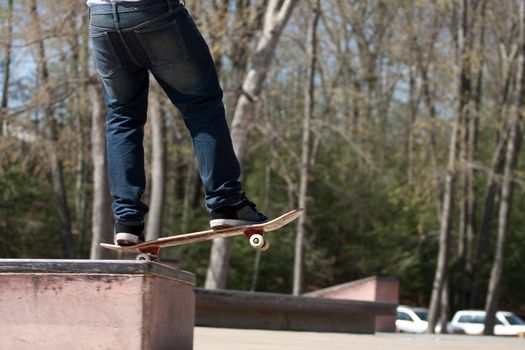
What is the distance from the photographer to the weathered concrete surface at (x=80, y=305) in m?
3.91

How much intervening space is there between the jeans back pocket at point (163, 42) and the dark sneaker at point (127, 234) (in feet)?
2.99

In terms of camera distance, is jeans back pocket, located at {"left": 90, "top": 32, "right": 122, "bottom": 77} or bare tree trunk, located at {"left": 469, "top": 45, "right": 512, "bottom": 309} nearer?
jeans back pocket, located at {"left": 90, "top": 32, "right": 122, "bottom": 77}

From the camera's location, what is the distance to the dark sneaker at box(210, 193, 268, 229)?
211 inches

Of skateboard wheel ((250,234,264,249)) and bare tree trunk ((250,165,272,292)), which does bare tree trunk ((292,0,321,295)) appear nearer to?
bare tree trunk ((250,165,272,292))

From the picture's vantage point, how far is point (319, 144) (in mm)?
39844

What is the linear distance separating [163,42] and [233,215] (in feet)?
3.43

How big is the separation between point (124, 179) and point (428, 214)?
37264 millimetres

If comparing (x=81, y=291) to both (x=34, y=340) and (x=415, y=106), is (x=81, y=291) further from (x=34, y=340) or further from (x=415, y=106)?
(x=415, y=106)

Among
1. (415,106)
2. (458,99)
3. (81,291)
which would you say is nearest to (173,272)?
(81,291)

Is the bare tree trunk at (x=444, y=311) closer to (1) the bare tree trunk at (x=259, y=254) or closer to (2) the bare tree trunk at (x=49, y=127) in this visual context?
(1) the bare tree trunk at (x=259, y=254)

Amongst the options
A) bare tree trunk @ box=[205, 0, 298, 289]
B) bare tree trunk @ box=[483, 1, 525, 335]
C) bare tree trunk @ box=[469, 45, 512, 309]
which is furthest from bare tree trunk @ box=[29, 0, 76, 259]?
bare tree trunk @ box=[469, 45, 512, 309]

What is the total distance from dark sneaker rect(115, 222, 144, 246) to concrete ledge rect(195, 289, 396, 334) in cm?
569

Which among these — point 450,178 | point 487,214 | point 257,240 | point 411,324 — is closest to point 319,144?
point 487,214

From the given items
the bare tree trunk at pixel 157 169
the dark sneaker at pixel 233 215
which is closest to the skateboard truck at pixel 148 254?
the dark sneaker at pixel 233 215
